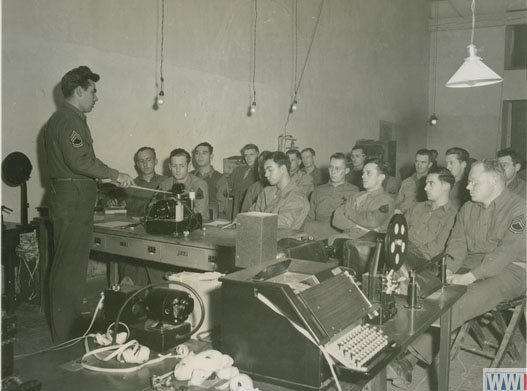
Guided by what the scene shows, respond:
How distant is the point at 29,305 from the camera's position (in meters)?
4.80

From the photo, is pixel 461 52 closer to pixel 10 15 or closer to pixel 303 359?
pixel 10 15

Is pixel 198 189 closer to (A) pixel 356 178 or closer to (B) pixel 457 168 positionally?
(B) pixel 457 168

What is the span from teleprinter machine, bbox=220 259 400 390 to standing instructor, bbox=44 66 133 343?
2.22 metres

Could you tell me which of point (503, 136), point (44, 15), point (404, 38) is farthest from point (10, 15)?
point (503, 136)

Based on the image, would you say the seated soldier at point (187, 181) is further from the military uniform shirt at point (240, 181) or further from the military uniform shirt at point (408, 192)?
the military uniform shirt at point (408, 192)

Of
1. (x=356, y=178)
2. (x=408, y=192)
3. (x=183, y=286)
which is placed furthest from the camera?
(x=356, y=178)

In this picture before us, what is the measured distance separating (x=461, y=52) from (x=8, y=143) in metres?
11.3

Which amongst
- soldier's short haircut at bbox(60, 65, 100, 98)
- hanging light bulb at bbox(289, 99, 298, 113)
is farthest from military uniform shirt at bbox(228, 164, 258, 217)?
soldier's short haircut at bbox(60, 65, 100, 98)

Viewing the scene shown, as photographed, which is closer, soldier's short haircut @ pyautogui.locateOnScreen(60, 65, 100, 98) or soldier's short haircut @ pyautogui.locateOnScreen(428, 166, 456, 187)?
soldier's short haircut @ pyautogui.locateOnScreen(60, 65, 100, 98)

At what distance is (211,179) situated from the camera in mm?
6363

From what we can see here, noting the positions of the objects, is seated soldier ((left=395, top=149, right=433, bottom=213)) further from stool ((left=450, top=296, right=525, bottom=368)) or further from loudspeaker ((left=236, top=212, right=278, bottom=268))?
loudspeaker ((left=236, top=212, right=278, bottom=268))

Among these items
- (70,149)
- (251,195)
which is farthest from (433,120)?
(70,149)

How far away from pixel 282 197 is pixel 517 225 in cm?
186

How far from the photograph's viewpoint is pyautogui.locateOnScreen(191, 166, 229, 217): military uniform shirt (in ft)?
20.8
